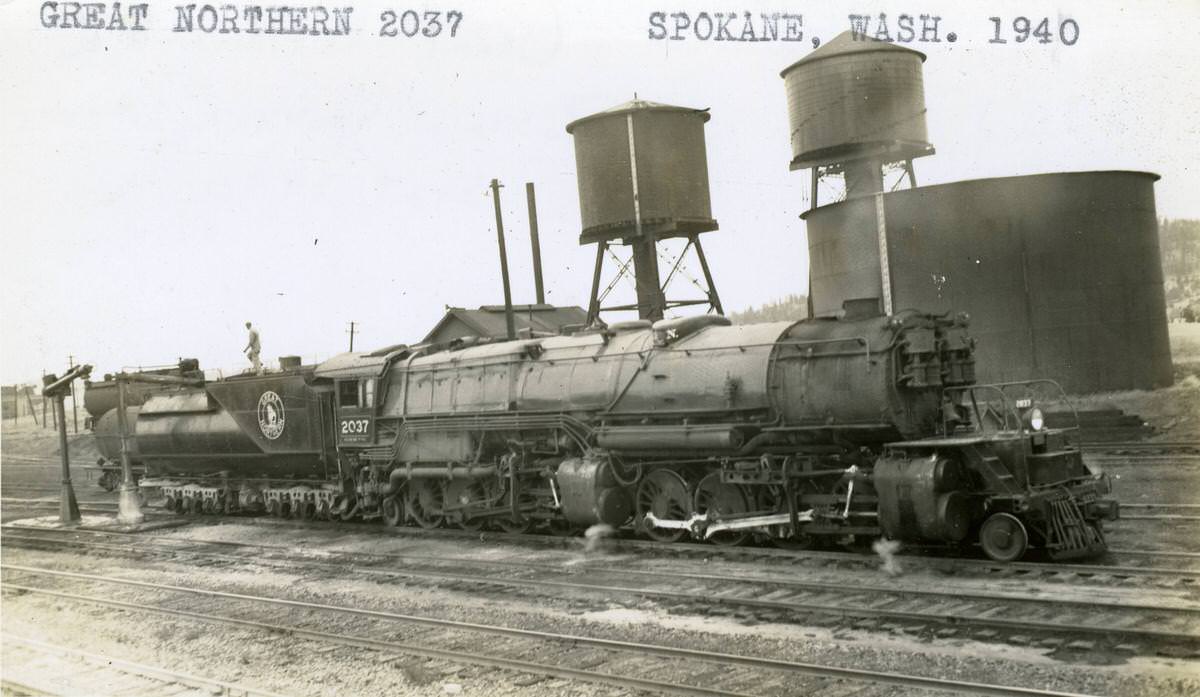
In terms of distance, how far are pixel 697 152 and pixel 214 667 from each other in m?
19.2

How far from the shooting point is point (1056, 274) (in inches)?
990

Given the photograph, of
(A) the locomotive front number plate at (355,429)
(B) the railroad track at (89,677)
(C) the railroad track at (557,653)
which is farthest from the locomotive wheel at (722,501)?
(A) the locomotive front number plate at (355,429)

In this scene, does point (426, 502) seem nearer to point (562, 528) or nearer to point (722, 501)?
point (562, 528)

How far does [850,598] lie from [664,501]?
4.47 metres

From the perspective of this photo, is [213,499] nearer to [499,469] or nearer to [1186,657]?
[499,469]

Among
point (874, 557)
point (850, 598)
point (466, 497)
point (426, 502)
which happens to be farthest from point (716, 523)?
point (426, 502)

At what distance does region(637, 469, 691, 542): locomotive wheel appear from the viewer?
1358cm

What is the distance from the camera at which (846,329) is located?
12.2 metres

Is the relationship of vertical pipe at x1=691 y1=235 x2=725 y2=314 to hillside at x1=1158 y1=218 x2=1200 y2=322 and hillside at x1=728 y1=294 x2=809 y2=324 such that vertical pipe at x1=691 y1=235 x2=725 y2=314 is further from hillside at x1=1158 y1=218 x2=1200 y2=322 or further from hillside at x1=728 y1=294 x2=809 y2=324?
hillside at x1=728 y1=294 x2=809 y2=324

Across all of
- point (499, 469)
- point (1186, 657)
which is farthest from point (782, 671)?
point (499, 469)

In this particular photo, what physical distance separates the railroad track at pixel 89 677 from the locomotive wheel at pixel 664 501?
6959mm

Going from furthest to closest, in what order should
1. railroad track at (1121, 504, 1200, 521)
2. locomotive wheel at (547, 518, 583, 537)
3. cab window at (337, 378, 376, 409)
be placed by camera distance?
cab window at (337, 378, 376, 409), locomotive wheel at (547, 518, 583, 537), railroad track at (1121, 504, 1200, 521)

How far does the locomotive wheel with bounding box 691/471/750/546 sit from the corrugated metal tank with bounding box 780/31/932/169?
18324 millimetres

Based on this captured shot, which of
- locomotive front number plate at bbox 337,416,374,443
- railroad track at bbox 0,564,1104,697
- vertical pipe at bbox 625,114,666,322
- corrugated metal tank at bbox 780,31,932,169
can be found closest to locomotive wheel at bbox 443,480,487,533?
locomotive front number plate at bbox 337,416,374,443
